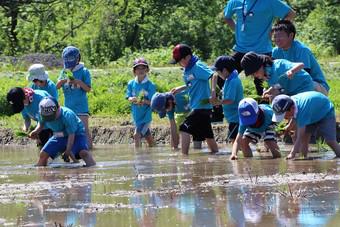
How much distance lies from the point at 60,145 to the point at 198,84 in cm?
251

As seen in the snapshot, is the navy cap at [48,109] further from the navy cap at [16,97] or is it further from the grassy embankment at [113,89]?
the grassy embankment at [113,89]

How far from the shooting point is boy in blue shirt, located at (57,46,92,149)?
47.5ft

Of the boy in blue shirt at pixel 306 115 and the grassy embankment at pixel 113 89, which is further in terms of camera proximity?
the grassy embankment at pixel 113 89

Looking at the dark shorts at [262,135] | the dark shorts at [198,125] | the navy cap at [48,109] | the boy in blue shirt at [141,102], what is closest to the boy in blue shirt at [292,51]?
the dark shorts at [262,135]

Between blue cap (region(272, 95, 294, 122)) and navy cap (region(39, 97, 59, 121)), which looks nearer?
blue cap (region(272, 95, 294, 122))

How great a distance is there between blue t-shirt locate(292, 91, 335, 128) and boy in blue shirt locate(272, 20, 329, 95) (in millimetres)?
869

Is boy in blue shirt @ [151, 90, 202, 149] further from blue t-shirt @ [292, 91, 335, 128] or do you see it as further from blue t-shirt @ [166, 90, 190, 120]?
blue t-shirt @ [292, 91, 335, 128]

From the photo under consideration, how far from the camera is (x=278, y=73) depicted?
11555 mm

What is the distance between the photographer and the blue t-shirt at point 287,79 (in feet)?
37.8

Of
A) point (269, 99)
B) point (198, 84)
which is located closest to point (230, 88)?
point (198, 84)

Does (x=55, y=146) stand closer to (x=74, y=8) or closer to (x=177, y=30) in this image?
(x=177, y=30)

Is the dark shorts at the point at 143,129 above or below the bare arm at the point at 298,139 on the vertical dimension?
above

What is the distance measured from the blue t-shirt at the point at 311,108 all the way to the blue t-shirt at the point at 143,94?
4.76 metres

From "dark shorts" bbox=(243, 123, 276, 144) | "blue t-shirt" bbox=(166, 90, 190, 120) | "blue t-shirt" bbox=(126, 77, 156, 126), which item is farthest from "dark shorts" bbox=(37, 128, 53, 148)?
"blue t-shirt" bbox=(126, 77, 156, 126)
